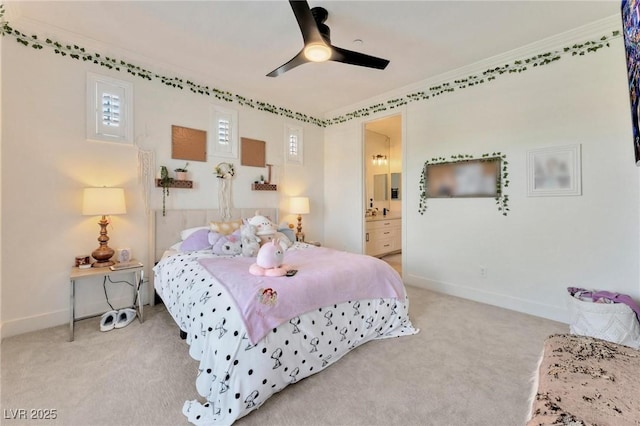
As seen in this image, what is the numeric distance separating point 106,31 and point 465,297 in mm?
4996

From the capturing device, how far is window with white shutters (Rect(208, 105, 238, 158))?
367 cm

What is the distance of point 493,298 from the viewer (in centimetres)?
321

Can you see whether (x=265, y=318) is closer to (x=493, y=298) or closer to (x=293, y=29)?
(x=293, y=29)

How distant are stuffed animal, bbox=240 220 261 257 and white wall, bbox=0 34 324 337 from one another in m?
1.11

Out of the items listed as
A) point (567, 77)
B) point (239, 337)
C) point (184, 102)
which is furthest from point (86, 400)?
point (567, 77)

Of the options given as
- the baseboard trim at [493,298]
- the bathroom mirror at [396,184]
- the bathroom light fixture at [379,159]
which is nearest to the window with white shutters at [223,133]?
the baseboard trim at [493,298]

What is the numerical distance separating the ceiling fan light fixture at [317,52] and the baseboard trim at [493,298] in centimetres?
316

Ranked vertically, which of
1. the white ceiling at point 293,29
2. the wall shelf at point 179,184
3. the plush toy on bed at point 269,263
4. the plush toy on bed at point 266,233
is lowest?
the plush toy on bed at point 269,263

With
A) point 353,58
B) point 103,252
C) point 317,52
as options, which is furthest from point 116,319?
point 353,58

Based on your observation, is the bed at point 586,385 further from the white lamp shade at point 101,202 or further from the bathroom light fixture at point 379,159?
the bathroom light fixture at point 379,159

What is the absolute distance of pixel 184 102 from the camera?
3426mm

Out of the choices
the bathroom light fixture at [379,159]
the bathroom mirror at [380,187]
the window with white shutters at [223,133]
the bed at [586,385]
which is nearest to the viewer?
the bed at [586,385]

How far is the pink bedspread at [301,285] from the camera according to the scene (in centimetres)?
165

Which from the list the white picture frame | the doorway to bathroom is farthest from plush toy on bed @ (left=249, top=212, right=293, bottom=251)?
the white picture frame
